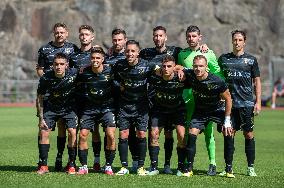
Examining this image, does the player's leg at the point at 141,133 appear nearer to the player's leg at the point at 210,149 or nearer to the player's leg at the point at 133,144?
the player's leg at the point at 133,144

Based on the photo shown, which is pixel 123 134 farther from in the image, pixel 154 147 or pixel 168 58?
pixel 168 58

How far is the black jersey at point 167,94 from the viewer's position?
9.98 m

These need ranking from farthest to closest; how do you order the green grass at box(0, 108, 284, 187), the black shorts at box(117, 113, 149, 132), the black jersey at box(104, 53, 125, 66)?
the black jersey at box(104, 53, 125, 66)
the black shorts at box(117, 113, 149, 132)
the green grass at box(0, 108, 284, 187)

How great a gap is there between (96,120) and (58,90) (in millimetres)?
676

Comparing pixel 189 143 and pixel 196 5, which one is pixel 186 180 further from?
pixel 196 5

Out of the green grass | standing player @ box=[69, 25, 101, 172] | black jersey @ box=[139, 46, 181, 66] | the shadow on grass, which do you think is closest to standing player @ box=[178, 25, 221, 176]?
black jersey @ box=[139, 46, 181, 66]

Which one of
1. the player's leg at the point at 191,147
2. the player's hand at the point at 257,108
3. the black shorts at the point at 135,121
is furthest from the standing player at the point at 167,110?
the player's hand at the point at 257,108

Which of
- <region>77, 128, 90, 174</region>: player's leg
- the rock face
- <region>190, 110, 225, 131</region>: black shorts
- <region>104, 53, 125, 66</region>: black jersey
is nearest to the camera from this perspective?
<region>190, 110, 225, 131</region>: black shorts

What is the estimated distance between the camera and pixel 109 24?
131 ft

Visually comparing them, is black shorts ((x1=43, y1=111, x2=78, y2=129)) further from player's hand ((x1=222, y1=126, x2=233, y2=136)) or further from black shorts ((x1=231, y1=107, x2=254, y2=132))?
black shorts ((x1=231, y1=107, x2=254, y2=132))

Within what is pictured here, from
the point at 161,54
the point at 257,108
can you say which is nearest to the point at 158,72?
the point at 161,54

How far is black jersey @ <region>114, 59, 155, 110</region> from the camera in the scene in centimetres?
1006

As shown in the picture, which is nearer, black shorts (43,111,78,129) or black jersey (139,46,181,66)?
black shorts (43,111,78,129)

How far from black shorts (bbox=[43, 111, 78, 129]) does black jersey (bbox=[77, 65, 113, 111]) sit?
A: 25 cm
